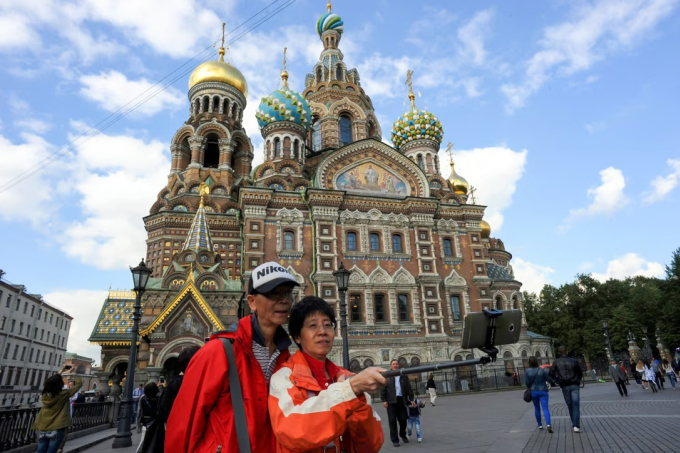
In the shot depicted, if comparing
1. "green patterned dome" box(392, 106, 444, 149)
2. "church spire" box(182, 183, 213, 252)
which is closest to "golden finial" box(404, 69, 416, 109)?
"green patterned dome" box(392, 106, 444, 149)

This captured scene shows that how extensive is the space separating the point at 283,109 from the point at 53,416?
2471cm

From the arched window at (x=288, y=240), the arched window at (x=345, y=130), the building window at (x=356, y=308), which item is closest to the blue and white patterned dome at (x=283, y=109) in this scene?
the arched window at (x=345, y=130)

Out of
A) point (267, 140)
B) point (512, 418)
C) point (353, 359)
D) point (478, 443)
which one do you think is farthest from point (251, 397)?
point (267, 140)

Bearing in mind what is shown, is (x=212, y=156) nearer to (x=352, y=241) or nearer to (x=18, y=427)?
(x=352, y=241)

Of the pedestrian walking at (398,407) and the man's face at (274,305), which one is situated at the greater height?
the man's face at (274,305)

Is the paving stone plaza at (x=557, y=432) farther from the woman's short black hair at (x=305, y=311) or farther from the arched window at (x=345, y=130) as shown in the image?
the arched window at (x=345, y=130)

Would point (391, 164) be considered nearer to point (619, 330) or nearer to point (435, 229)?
point (435, 229)

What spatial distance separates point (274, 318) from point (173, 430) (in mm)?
687

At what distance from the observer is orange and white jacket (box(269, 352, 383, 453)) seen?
183 centimetres

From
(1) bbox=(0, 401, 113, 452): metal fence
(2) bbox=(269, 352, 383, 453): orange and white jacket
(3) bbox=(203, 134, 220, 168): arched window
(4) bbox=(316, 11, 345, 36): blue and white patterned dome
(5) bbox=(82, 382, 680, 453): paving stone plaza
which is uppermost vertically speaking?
(4) bbox=(316, 11, 345, 36): blue and white patterned dome

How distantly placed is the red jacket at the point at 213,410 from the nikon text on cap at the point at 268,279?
1.13 ft

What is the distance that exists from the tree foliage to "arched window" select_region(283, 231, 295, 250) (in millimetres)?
27263

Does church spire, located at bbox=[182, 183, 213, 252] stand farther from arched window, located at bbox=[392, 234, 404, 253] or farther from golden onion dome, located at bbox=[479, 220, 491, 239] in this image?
golden onion dome, located at bbox=[479, 220, 491, 239]

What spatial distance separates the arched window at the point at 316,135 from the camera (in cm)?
3421
